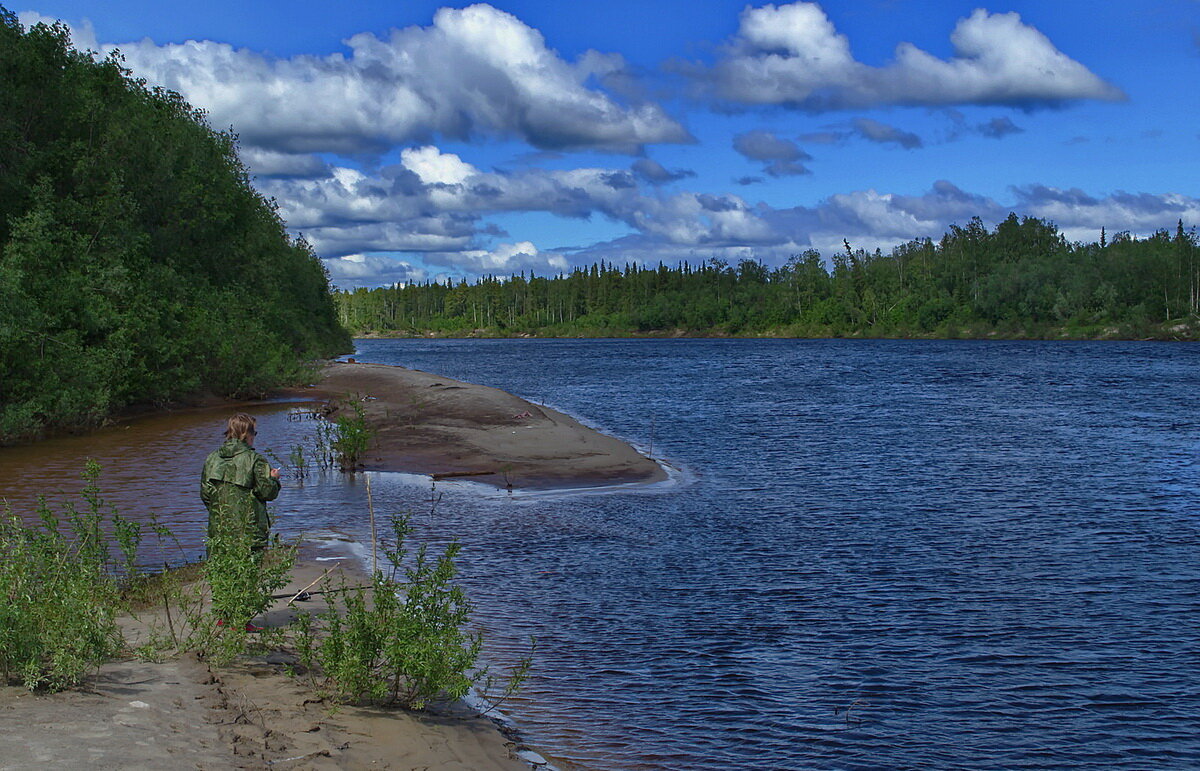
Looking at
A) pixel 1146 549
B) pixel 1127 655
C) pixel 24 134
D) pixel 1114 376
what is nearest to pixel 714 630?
pixel 1127 655

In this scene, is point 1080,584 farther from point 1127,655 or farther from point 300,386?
point 300,386

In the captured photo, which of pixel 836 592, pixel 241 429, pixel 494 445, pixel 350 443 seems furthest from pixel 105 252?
pixel 836 592

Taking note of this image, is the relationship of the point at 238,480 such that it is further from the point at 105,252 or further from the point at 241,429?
the point at 105,252

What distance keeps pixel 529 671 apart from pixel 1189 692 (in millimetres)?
6631

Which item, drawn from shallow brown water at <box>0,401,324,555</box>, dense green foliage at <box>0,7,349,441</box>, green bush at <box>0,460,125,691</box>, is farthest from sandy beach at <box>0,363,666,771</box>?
dense green foliage at <box>0,7,349,441</box>

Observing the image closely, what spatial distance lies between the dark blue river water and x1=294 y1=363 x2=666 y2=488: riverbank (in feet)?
5.09

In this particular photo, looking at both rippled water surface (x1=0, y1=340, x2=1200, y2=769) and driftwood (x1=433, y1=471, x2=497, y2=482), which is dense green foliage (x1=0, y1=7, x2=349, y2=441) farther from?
driftwood (x1=433, y1=471, x2=497, y2=482)

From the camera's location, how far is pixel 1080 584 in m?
14.3

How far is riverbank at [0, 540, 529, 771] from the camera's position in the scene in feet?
Answer: 20.9

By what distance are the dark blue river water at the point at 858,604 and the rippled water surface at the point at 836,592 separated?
0.13 ft

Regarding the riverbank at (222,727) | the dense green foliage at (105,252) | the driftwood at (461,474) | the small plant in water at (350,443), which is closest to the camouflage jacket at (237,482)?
the riverbank at (222,727)

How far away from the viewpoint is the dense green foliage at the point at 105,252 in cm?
3067

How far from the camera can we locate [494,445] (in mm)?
27562

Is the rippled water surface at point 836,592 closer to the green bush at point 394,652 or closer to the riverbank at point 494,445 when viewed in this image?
the green bush at point 394,652
